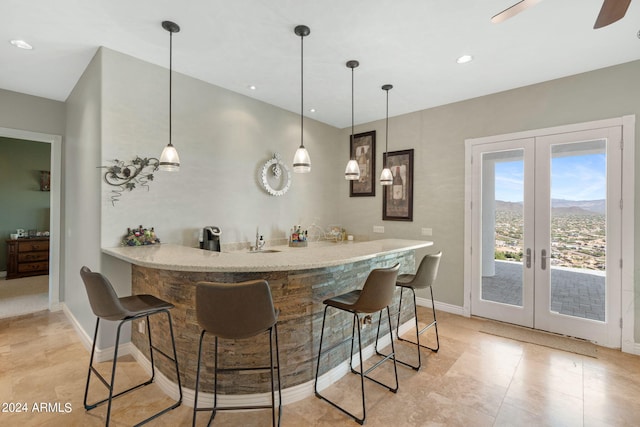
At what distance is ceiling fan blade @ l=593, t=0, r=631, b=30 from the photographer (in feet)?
5.02

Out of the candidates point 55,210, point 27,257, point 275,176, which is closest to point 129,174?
point 275,176

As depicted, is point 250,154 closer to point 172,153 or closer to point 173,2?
point 172,153

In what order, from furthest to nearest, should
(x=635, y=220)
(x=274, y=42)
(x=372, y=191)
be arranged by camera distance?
1. (x=372, y=191)
2. (x=635, y=220)
3. (x=274, y=42)

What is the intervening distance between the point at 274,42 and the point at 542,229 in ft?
11.5

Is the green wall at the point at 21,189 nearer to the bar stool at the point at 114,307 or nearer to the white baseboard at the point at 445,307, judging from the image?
the bar stool at the point at 114,307

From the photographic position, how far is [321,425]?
204cm

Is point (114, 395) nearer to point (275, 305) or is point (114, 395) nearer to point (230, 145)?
point (275, 305)

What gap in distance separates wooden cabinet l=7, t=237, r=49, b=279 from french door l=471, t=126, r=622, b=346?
7798 millimetres

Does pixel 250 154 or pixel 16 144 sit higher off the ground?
pixel 16 144

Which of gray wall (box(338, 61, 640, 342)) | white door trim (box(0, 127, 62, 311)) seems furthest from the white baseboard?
white door trim (box(0, 127, 62, 311))

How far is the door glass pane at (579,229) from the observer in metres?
3.24

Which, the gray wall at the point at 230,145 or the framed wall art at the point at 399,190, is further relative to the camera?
the framed wall art at the point at 399,190

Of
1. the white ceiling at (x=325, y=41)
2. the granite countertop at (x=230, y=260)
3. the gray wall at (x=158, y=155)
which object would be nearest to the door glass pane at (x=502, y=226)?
the white ceiling at (x=325, y=41)

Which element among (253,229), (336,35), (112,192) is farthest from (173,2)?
(253,229)
